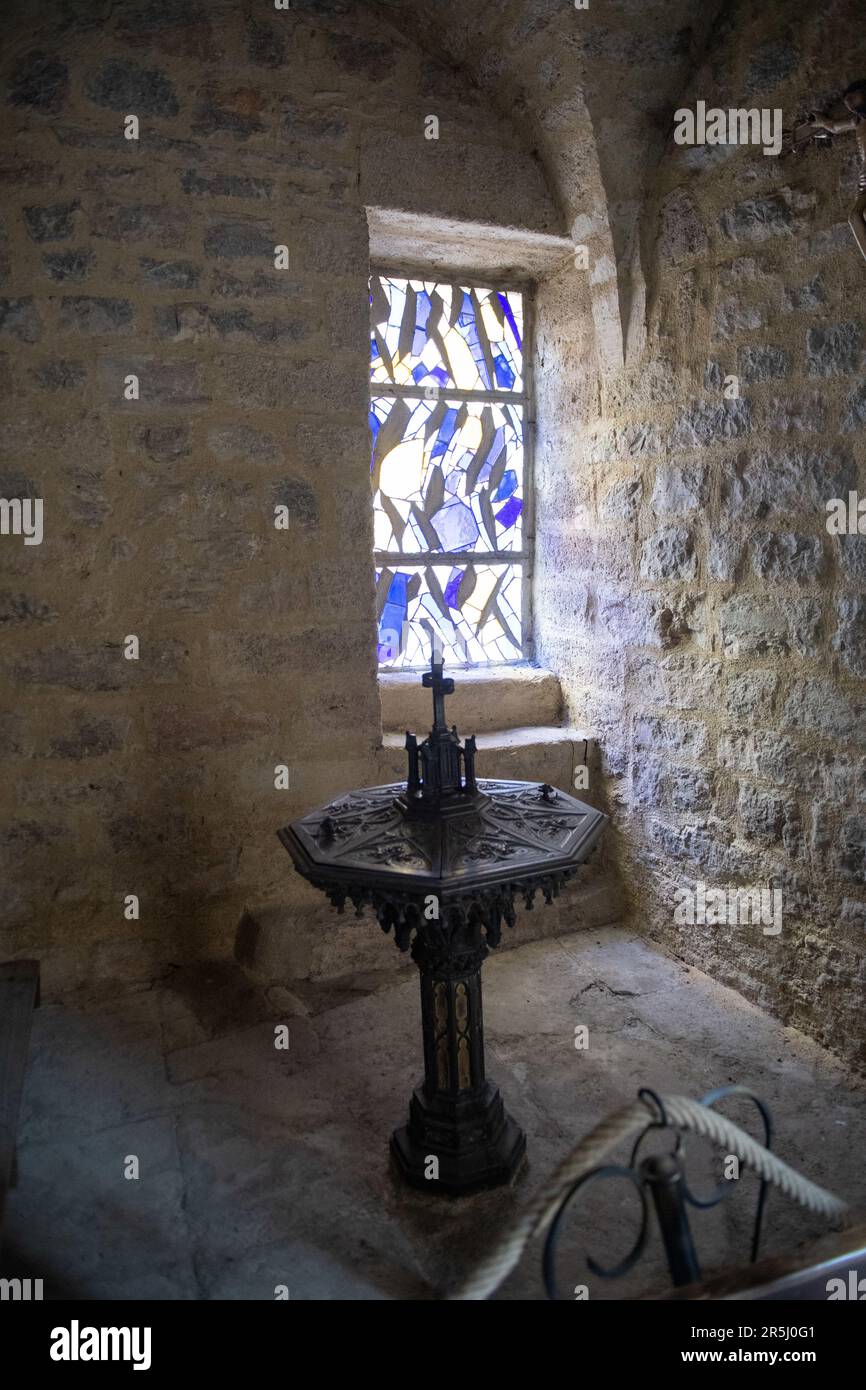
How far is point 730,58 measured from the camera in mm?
2734

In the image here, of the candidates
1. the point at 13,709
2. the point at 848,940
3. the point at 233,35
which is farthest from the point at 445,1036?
the point at 233,35

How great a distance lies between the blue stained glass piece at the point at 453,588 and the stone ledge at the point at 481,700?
0.29 m

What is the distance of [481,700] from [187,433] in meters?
1.47

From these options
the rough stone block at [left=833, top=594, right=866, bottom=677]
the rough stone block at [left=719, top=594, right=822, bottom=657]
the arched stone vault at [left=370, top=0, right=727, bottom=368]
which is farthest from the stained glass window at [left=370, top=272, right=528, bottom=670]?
the rough stone block at [left=833, top=594, right=866, bottom=677]

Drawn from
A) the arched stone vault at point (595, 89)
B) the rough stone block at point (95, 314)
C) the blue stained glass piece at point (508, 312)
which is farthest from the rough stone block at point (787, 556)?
the rough stone block at point (95, 314)

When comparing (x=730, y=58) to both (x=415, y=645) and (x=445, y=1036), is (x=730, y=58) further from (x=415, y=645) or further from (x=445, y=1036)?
(x=445, y=1036)

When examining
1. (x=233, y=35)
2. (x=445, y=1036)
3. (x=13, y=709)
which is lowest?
(x=445, y=1036)

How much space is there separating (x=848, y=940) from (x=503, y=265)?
8.87 feet

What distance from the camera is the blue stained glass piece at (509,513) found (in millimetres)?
3812

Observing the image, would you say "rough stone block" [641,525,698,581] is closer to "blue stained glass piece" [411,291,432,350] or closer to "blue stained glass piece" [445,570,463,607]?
"blue stained glass piece" [445,570,463,607]

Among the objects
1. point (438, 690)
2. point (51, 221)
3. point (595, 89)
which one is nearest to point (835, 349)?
point (595, 89)

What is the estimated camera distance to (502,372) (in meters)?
3.76

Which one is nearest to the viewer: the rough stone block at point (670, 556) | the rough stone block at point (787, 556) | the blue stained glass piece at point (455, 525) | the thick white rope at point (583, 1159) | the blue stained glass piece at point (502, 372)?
the thick white rope at point (583, 1159)

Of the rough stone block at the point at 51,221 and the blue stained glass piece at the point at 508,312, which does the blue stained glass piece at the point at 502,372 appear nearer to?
the blue stained glass piece at the point at 508,312
